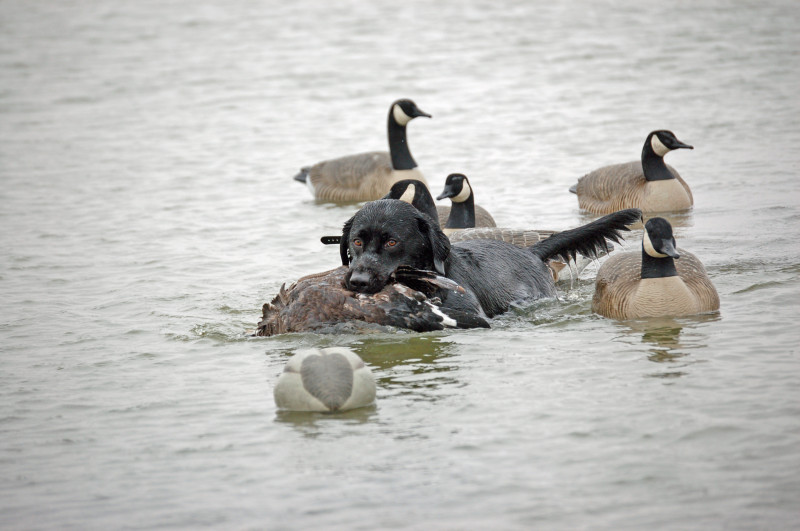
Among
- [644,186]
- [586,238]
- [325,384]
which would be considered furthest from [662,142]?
[325,384]

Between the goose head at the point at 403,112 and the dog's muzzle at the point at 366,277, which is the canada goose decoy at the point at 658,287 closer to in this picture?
the dog's muzzle at the point at 366,277

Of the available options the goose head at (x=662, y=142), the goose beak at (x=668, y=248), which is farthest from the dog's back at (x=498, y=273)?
the goose head at (x=662, y=142)

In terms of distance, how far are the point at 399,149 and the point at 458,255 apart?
6909 millimetres

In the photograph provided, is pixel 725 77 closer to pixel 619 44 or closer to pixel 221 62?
pixel 619 44

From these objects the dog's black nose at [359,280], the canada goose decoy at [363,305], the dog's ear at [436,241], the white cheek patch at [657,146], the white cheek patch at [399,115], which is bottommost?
the canada goose decoy at [363,305]

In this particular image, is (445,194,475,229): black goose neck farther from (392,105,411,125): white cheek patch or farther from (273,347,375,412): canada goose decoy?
(273,347,375,412): canada goose decoy

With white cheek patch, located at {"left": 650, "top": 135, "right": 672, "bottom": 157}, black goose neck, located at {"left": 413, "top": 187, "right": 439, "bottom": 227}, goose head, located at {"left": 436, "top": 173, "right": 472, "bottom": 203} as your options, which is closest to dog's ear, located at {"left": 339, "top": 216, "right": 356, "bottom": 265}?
black goose neck, located at {"left": 413, "top": 187, "right": 439, "bottom": 227}

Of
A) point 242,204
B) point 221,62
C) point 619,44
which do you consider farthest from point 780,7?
point 242,204

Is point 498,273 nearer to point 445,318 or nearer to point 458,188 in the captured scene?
point 445,318

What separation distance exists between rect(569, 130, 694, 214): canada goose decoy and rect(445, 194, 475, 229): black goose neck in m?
2.15

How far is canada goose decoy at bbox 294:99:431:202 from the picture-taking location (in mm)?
15430

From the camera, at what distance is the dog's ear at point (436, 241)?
27.0ft

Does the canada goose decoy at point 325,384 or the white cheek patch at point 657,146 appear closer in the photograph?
the canada goose decoy at point 325,384

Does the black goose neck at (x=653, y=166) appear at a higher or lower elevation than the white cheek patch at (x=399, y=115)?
lower
